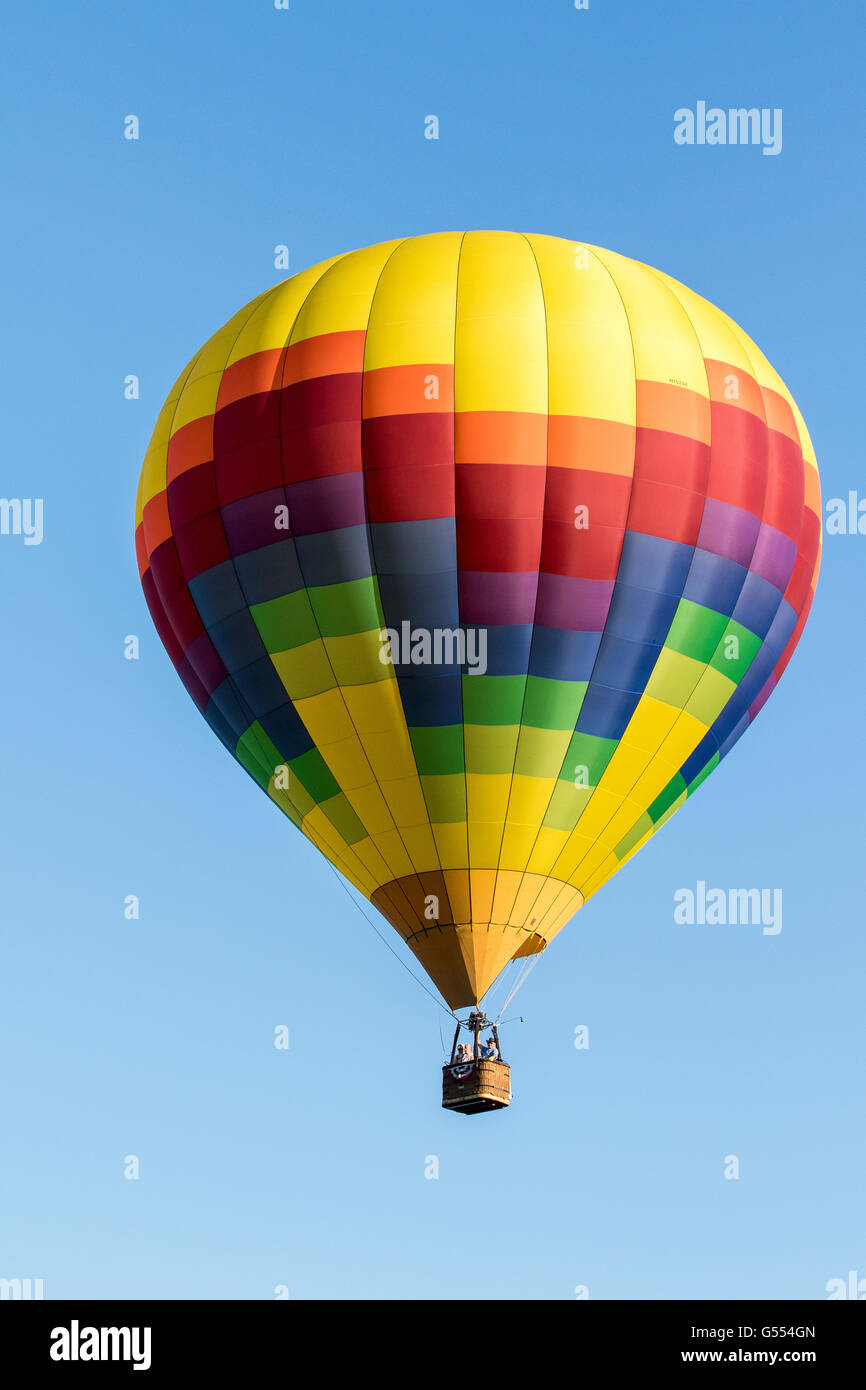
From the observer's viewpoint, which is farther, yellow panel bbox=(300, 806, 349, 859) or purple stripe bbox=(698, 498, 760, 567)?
yellow panel bbox=(300, 806, 349, 859)

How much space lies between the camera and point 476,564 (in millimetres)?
24266

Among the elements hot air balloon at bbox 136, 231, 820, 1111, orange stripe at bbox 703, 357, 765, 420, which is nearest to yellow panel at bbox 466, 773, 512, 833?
hot air balloon at bbox 136, 231, 820, 1111

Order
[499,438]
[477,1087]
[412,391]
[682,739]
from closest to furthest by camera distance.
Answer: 1. [477,1087]
2. [499,438]
3. [412,391]
4. [682,739]

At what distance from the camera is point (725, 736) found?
86.6 ft

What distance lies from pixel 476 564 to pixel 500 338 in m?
2.39

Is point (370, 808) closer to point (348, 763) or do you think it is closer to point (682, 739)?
point (348, 763)

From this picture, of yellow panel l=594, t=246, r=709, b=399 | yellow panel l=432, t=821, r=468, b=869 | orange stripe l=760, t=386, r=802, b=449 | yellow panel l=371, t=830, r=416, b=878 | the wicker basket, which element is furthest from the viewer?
orange stripe l=760, t=386, r=802, b=449

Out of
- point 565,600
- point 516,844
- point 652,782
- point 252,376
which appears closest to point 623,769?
point 652,782

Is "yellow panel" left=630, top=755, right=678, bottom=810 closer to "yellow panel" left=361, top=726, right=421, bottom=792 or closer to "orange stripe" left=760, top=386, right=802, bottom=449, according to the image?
"yellow panel" left=361, top=726, right=421, bottom=792

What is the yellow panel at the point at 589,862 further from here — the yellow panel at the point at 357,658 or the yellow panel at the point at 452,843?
the yellow panel at the point at 357,658

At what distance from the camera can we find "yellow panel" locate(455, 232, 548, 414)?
79.9ft

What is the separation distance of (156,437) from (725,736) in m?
7.30

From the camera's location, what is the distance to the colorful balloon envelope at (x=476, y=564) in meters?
24.4

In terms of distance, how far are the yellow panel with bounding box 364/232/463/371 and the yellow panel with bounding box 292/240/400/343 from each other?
0.14 metres
